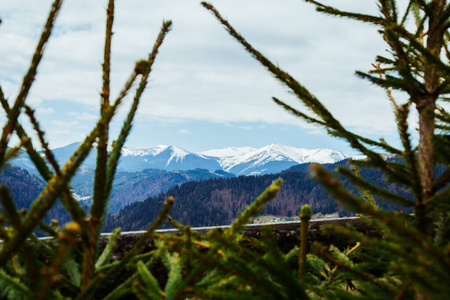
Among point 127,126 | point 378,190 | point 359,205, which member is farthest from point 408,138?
point 127,126

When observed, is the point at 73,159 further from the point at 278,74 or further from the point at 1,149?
the point at 278,74

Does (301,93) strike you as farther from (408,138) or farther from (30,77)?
(30,77)

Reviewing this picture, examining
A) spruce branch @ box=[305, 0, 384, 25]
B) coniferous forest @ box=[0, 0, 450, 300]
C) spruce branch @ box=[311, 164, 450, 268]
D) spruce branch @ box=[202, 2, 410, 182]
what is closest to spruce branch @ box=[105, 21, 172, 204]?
coniferous forest @ box=[0, 0, 450, 300]

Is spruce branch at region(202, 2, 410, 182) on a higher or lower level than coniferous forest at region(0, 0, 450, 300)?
higher

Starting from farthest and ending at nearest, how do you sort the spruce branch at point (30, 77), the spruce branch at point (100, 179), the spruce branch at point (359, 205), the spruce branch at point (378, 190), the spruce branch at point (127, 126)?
the spruce branch at point (378, 190), the spruce branch at point (127, 126), the spruce branch at point (100, 179), the spruce branch at point (30, 77), the spruce branch at point (359, 205)

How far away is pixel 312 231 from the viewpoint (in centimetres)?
365

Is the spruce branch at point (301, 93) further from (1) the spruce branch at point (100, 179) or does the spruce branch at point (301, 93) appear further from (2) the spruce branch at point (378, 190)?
(1) the spruce branch at point (100, 179)

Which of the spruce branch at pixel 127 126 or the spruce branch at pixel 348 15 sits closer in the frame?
the spruce branch at pixel 127 126

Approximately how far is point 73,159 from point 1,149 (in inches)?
9.0

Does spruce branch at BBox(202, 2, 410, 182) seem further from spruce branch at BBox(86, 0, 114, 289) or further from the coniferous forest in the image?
spruce branch at BBox(86, 0, 114, 289)

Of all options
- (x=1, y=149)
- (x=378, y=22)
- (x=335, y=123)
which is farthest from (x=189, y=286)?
(x=378, y=22)

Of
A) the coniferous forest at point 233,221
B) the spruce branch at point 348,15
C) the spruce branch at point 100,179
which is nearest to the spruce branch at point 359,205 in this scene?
the coniferous forest at point 233,221

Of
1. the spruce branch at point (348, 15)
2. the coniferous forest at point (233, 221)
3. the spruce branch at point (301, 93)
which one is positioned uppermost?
the spruce branch at point (348, 15)

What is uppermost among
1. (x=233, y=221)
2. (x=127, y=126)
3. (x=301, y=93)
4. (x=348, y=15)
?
(x=348, y=15)
